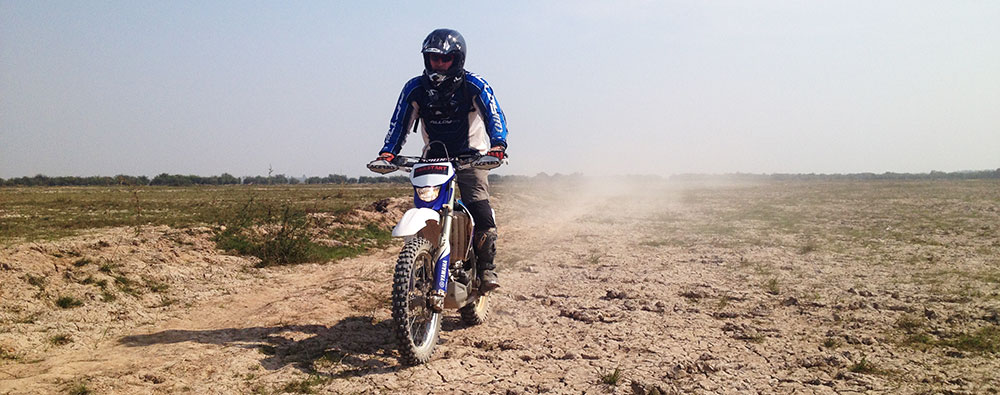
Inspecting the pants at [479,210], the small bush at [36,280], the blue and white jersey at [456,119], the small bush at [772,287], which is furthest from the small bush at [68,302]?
the small bush at [772,287]

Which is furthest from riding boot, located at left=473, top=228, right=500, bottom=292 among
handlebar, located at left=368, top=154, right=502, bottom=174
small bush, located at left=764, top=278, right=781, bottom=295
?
small bush, located at left=764, top=278, right=781, bottom=295

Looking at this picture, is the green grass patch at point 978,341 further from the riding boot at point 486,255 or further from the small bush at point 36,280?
the small bush at point 36,280

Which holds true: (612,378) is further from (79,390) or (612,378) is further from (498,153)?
(79,390)

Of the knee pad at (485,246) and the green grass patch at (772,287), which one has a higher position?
the knee pad at (485,246)

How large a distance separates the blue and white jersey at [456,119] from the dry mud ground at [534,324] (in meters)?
1.84

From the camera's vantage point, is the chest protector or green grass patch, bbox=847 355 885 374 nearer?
green grass patch, bbox=847 355 885 374

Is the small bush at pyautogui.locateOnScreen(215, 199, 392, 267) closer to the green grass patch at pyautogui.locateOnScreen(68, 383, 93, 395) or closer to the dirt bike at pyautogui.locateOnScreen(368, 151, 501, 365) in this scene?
the dirt bike at pyautogui.locateOnScreen(368, 151, 501, 365)

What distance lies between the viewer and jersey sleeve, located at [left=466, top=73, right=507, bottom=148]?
16.7 ft

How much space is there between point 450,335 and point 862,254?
846cm

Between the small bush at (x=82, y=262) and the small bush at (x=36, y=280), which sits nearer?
the small bush at (x=36, y=280)

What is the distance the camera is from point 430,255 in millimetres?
4438

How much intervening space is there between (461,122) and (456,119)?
6 centimetres

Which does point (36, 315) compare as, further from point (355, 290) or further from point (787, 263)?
point (787, 263)

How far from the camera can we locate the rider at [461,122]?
5020 mm
